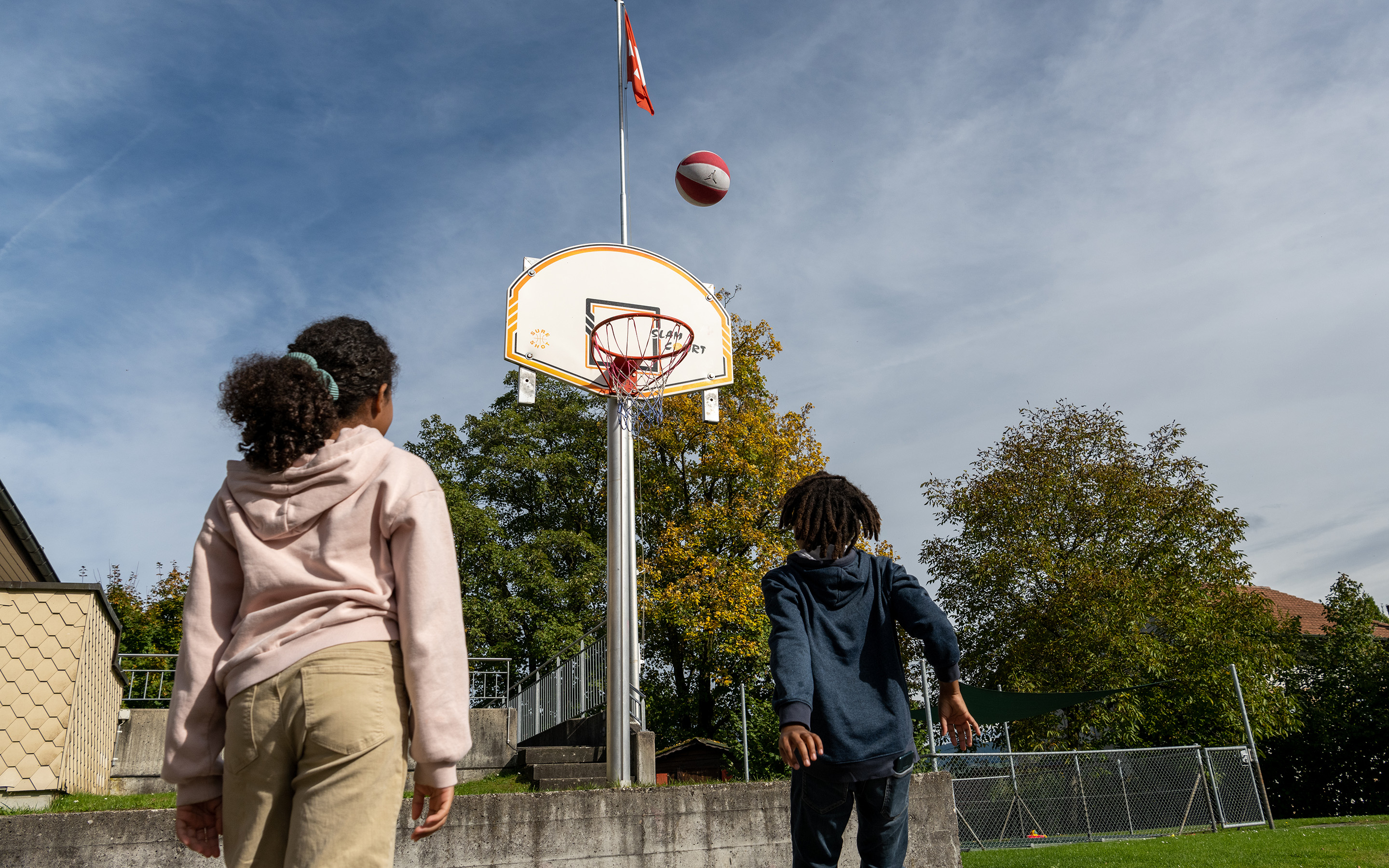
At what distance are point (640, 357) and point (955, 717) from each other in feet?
21.6

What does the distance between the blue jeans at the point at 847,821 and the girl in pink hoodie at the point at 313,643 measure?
140cm

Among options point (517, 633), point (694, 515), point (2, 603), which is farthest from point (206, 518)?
point (517, 633)

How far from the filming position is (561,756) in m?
8.84

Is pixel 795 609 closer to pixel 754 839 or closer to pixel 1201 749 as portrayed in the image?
pixel 754 839

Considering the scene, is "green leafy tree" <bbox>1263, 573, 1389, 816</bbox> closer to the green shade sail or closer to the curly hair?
the green shade sail

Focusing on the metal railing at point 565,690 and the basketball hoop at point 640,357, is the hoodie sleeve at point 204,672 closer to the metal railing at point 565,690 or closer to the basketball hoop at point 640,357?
the basketball hoop at point 640,357

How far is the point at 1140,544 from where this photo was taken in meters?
23.4

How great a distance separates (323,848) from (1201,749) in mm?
17662

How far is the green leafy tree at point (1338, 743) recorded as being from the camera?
81.2 feet

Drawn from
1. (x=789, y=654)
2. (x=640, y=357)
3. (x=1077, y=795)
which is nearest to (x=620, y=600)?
(x=640, y=357)

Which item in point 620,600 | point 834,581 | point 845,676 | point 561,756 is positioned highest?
point 620,600

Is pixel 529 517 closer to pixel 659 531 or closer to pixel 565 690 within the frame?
pixel 659 531

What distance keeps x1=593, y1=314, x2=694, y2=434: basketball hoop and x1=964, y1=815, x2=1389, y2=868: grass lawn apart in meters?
5.28

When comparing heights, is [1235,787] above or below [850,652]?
below
